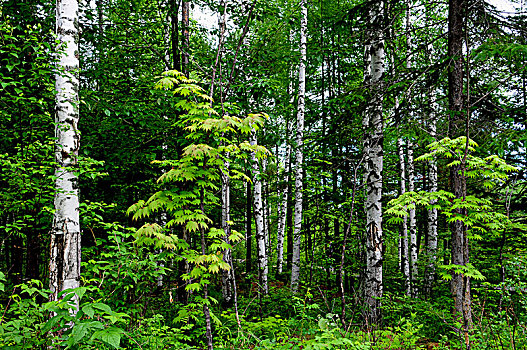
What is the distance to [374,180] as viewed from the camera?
6156 millimetres

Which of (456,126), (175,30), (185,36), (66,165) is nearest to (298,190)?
(456,126)

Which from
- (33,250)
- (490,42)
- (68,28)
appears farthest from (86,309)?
(490,42)

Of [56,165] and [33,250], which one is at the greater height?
[56,165]

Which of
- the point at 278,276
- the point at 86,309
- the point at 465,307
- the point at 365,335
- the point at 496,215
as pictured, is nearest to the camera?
the point at 86,309

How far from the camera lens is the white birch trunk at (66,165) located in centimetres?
427

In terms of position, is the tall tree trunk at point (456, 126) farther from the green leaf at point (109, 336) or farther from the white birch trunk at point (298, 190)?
the white birch trunk at point (298, 190)

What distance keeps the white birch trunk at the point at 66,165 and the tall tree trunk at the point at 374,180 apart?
16.7 feet

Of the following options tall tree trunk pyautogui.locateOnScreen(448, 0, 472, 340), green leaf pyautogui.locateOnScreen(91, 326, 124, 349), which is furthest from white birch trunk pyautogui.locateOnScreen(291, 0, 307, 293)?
green leaf pyautogui.locateOnScreen(91, 326, 124, 349)

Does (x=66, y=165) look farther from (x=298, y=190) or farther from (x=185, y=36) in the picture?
(x=298, y=190)

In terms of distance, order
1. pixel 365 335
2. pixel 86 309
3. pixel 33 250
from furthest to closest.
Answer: pixel 33 250 < pixel 365 335 < pixel 86 309

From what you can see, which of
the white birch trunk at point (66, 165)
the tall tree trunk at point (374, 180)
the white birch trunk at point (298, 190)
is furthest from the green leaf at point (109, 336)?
the white birch trunk at point (298, 190)

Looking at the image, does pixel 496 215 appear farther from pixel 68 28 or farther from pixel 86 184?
pixel 86 184

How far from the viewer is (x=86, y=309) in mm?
2256

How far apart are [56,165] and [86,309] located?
2904 mm
